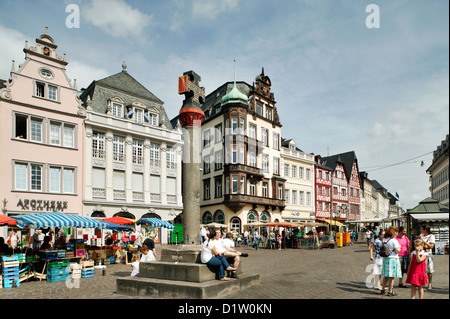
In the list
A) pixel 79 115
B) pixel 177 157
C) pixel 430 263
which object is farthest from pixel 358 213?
pixel 430 263

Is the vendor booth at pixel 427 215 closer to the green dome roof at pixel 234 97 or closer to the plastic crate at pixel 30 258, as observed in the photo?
the plastic crate at pixel 30 258

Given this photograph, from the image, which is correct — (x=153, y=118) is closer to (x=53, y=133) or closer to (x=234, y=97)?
(x=234, y=97)

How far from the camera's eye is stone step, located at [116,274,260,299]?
870 cm

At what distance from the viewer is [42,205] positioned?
26.5 metres

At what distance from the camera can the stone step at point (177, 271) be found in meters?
9.32

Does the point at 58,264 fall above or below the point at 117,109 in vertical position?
below

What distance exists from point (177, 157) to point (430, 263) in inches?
1148

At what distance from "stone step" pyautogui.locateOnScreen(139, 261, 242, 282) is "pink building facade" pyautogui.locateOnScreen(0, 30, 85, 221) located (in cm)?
1851

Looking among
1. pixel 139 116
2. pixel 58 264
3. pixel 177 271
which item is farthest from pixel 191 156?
pixel 139 116

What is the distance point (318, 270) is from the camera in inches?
568

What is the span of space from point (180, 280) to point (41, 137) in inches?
864

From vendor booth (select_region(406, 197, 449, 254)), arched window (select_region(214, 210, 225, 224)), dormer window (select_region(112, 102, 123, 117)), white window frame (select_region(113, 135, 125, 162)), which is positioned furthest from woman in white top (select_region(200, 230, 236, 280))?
arched window (select_region(214, 210, 225, 224))
